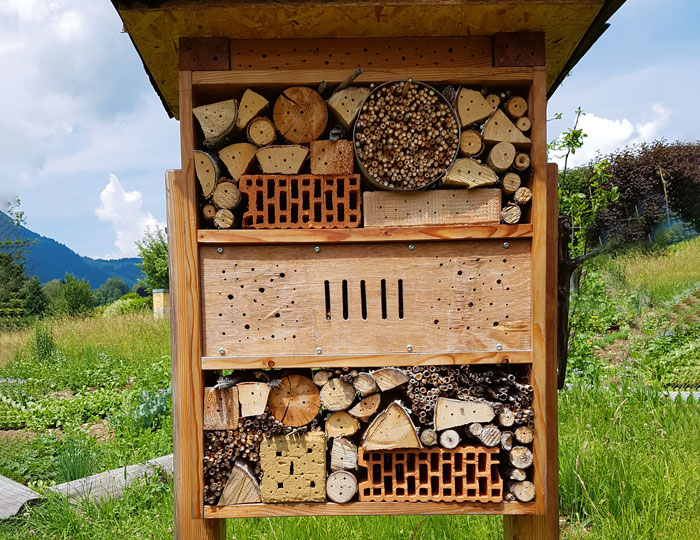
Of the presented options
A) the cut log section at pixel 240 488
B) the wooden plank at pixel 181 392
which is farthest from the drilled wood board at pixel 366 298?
the cut log section at pixel 240 488

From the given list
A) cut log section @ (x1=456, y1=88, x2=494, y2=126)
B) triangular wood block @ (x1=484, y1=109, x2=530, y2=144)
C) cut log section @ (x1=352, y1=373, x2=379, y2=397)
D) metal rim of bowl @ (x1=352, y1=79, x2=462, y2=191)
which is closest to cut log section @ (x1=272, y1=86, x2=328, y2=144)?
metal rim of bowl @ (x1=352, y1=79, x2=462, y2=191)

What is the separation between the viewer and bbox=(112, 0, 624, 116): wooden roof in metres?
1.67

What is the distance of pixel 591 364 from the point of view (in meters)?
4.49

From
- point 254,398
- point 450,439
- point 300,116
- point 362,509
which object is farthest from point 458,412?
point 300,116

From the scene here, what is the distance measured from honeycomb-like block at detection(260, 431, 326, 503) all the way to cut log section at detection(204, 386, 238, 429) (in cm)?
16

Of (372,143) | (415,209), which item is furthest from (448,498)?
(372,143)

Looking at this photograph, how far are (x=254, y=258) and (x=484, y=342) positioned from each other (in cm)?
85

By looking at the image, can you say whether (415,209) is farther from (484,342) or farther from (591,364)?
(591,364)

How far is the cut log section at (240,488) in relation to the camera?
189 centimetres

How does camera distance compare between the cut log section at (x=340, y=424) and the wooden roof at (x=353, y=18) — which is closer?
the wooden roof at (x=353, y=18)

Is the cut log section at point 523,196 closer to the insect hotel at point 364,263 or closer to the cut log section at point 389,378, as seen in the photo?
the insect hotel at point 364,263

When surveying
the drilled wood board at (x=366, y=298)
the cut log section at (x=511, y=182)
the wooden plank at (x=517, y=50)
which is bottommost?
the drilled wood board at (x=366, y=298)

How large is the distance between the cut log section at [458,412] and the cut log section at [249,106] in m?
1.19

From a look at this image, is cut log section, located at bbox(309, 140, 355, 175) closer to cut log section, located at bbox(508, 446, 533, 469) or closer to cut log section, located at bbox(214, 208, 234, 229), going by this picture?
cut log section, located at bbox(214, 208, 234, 229)
